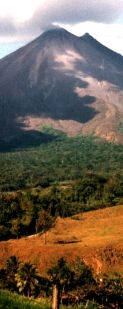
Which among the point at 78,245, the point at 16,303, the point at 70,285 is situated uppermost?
the point at 16,303

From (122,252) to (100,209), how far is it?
154ft

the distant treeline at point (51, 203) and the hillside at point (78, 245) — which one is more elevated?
the distant treeline at point (51, 203)

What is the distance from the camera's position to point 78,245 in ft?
332

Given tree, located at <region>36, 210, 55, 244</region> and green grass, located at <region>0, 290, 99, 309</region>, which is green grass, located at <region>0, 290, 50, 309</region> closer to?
green grass, located at <region>0, 290, 99, 309</region>

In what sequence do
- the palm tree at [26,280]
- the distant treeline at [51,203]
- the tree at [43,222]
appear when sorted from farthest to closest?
the distant treeline at [51,203] < the tree at [43,222] < the palm tree at [26,280]

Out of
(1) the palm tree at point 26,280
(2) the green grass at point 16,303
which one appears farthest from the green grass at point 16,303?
(1) the palm tree at point 26,280

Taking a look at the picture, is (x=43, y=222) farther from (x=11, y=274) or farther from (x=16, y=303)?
(x=16, y=303)

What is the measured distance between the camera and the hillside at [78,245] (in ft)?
311

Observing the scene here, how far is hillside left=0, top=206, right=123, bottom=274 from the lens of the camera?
94.9m

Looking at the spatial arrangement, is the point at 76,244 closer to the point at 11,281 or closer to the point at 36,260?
the point at 36,260

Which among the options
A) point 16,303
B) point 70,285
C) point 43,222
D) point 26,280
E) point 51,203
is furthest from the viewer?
point 51,203

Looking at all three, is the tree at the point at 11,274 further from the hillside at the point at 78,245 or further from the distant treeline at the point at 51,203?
the distant treeline at the point at 51,203

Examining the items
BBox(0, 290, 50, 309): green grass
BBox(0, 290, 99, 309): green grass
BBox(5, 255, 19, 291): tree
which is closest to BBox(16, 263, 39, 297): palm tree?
BBox(5, 255, 19, 291): tree

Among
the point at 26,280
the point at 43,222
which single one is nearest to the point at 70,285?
the point at 26,280
